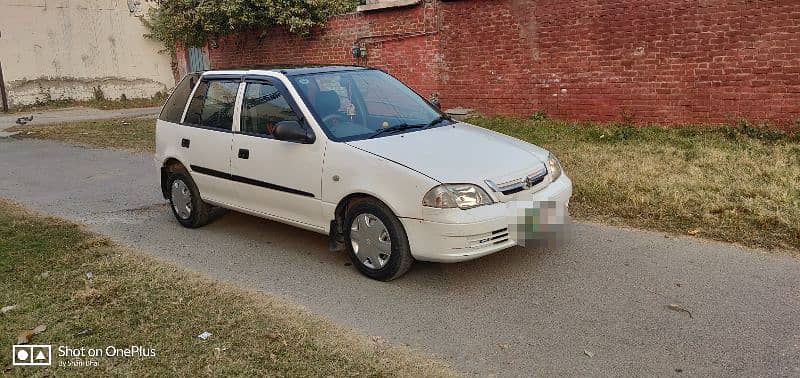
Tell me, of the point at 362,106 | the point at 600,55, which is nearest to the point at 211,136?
the point at 362,106

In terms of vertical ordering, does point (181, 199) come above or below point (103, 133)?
above

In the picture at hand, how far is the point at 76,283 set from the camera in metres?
4.27

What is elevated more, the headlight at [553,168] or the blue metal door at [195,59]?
the blue metal door at [195,59]

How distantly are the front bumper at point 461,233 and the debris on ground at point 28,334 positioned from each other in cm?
228

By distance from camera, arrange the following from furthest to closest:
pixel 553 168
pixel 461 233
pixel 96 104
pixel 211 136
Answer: pixel 96 104 < pixel 211 136 < pixel 553 168 < pixel 461 233

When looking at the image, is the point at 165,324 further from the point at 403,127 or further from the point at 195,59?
the point at 195,59

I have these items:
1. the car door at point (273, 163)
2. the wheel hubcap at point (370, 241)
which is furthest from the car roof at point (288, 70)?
the wheel hubcap at point (370, 241)

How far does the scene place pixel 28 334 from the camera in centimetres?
354

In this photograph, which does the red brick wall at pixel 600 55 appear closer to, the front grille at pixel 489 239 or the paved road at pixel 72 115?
the front grille at pixel 489 239

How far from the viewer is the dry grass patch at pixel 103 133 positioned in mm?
11337

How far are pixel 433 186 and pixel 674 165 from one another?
4255 millimetres

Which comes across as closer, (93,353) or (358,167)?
(93,353)

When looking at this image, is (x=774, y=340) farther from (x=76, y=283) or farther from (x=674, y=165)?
(x=76, y=283)

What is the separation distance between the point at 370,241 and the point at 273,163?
1084 mm
